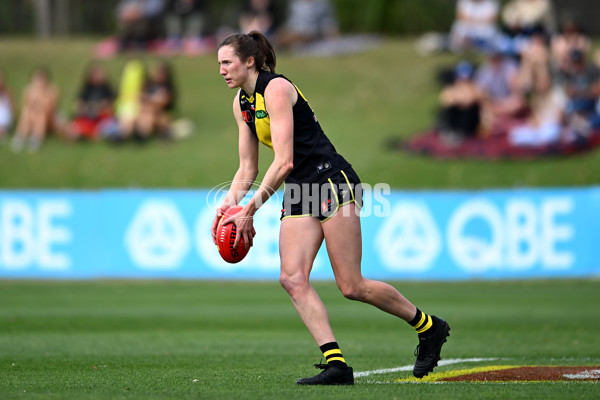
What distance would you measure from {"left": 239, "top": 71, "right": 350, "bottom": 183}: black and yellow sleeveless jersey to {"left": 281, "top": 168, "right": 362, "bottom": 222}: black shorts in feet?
0.18

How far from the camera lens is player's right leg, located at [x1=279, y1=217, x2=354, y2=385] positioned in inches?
263

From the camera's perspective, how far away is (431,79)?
93.5ft

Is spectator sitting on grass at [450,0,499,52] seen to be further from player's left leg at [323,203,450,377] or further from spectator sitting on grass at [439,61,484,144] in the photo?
player's left leg at [323,203,450,377]

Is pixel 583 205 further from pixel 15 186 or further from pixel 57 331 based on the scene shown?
pixel 15 186

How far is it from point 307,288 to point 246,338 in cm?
407

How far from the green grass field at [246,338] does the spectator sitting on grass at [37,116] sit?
25.1 feet

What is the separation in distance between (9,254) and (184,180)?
5935 millimetres

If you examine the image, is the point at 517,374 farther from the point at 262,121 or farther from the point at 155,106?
the point at 155,106

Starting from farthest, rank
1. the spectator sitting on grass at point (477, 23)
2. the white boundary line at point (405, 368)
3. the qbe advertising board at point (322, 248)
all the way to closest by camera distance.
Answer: the spectator sitting on grass at point (477, 23) → the qbe advertising board at point (322, 248) → the white boundary line at point (405, 368)

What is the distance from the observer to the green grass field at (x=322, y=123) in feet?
75.8

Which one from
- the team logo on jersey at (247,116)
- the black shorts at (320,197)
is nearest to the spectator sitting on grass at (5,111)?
the team logo on jersey at (247,116)

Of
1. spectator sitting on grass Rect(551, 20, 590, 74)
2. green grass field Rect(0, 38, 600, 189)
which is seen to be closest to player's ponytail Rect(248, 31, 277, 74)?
green grass field Rect(0, 38, 600, 189)

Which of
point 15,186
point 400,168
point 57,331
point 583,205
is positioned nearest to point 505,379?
point 57,331

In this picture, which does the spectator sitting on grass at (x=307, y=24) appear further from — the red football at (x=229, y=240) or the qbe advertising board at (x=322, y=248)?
the red football at (x=229, y=240)
